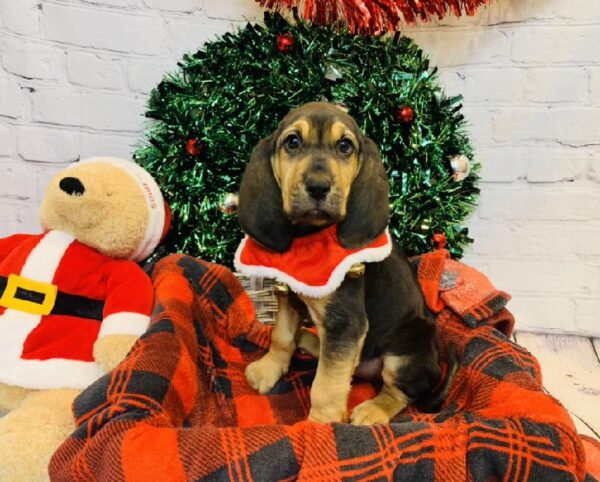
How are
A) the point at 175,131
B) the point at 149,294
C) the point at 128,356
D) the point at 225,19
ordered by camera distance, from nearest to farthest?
the point at 128,356, the point at 149,294, the point at 175,131, the point at 225,19

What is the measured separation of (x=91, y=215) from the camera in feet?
6.95

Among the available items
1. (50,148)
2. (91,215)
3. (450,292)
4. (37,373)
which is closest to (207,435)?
(37,373)

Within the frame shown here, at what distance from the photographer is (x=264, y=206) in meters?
1.88

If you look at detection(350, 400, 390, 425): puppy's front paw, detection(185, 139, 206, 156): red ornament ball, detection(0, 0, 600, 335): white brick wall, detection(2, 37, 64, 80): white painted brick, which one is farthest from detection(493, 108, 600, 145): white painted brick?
detection(2, 37, 64, 80): white painted brick

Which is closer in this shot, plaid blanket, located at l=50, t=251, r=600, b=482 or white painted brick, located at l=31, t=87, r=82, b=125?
plaid blanket, located at l=50, t=251, r=600, b=482

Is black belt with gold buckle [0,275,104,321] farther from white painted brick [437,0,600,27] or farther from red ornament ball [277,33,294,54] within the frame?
white painted brick [437,0,600,27]

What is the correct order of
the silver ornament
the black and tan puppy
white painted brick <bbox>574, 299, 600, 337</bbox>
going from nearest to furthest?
the black and tan puppy
the silver ornament
white painted brick <bbox>574, 299, 600, 337</bbox>

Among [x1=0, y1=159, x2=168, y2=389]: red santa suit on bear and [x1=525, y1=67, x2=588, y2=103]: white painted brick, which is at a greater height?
[x1=525, y1=67, x2=588, y2=103]: white painted brick

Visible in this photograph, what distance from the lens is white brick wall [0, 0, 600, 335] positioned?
9.16 ft

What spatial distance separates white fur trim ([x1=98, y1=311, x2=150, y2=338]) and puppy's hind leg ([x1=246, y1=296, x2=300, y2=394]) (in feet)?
1.66

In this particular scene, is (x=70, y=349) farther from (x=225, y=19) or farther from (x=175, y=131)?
(x=225, y=19)

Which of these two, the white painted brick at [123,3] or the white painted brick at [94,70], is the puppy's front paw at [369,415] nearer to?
the white painted brick at [94,70]

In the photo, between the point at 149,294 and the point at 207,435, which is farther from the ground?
the point at 149,294

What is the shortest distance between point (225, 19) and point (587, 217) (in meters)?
2.22
